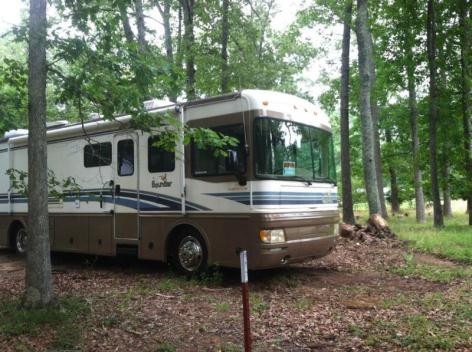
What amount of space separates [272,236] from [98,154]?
164 inches

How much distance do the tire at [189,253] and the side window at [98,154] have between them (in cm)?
214

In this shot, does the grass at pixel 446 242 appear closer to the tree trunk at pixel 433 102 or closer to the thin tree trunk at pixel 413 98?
the tree trunk at pixel 433 102

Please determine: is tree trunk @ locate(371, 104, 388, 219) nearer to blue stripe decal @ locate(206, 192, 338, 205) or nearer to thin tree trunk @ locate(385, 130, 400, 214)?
thin tree trunk @ locate(385, 130, 400, 214)

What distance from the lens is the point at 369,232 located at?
13023 mm

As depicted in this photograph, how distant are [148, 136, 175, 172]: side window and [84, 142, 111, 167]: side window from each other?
3.27ft

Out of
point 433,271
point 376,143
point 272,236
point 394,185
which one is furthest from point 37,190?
point 394,185

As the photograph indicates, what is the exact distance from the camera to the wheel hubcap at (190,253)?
859cm

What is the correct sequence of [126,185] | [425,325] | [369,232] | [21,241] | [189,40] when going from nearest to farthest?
[425,325] < [126,185] < [21,241] < [369,232] < [189,40]

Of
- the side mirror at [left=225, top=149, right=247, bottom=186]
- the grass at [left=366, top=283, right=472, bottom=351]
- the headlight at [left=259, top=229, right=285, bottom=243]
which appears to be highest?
the side mirror at [left=225, top=149, right=247, bottom=186]

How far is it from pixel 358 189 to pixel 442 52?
66.3 ft

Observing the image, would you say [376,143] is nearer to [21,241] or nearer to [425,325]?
[21,241]

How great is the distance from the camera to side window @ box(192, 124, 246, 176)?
789 centimetres

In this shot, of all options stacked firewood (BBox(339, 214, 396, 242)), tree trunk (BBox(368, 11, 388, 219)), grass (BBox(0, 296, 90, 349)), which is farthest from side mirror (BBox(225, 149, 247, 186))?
tree trunk (BBox(368, 11, 388, 219))

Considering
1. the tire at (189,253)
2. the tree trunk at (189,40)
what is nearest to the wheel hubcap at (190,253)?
the tire at (189,253)
